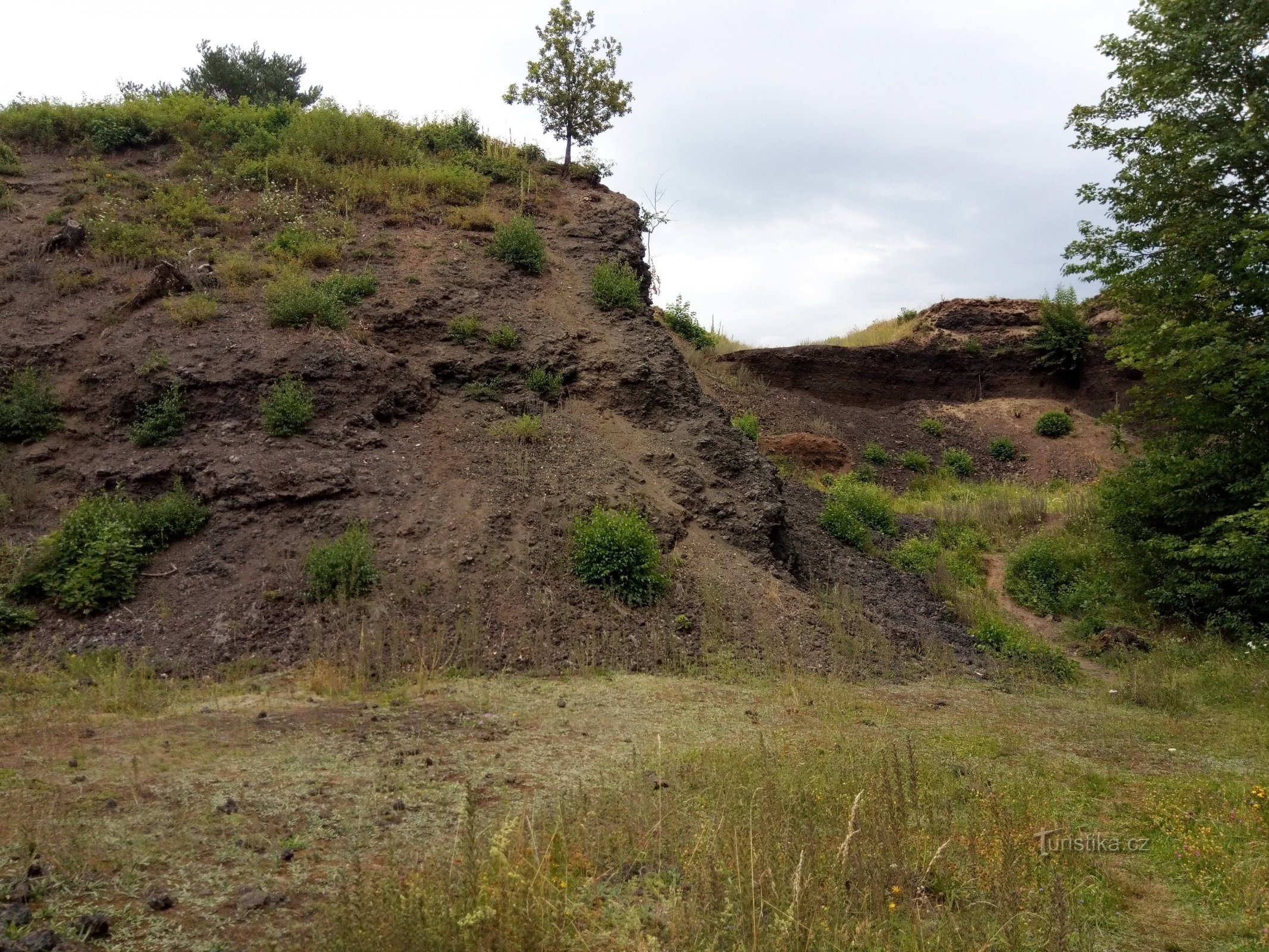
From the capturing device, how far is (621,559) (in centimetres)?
972

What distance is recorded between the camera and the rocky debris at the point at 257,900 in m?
3.44

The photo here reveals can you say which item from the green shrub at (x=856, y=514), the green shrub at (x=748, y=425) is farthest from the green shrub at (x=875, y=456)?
the green shrub at (x=856, y=514)

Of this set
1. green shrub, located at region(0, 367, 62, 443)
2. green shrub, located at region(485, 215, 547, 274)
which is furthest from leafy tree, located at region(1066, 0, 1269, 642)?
green shrub, located at region(0, 367, 62, 443)

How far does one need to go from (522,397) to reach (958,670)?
6.74 meters

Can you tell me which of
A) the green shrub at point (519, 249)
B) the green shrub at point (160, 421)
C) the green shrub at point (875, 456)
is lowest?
the green shrub at point (160, 421)

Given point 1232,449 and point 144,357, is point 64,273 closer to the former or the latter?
point 144,357

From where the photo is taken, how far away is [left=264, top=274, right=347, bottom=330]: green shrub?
11.8m

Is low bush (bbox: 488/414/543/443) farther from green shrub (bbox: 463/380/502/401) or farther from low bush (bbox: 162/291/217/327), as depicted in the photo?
low bush (bbox: 162/291/217/327)

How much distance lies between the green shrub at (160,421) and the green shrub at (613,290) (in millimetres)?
6461

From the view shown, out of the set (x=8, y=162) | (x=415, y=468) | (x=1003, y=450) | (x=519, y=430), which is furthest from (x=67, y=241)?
(x=1003, y=450)

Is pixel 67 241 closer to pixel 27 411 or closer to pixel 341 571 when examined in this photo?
pixel 27 411

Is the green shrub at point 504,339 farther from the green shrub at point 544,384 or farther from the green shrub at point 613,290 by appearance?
the green shrub at point 613,290

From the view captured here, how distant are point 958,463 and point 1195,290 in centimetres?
1198

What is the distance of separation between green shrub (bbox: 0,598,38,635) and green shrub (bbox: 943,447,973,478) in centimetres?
1971
